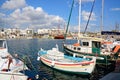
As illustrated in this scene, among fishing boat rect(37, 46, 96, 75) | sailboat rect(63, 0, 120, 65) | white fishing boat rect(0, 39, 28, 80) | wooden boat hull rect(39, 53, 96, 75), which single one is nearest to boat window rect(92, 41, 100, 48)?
sailboat rect(63, 0, 120, 65)

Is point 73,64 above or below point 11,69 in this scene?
below

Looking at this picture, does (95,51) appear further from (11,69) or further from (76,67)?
(11,69)

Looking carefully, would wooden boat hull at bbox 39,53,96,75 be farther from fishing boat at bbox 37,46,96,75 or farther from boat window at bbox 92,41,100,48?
boat window at bbox 92,41,100,48

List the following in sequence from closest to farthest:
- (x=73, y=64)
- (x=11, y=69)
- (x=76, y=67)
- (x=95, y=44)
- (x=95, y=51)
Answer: (x=11, y=69)
(x=76, y=67)
(x=73, y=64)
(x=95, y=51)
(x=95, y=44)

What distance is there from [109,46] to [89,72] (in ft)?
47.3

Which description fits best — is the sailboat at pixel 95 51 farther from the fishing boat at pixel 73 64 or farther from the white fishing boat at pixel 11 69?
the white fishing boat at pixel 11 69

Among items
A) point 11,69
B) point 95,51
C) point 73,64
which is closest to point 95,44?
point 95,51

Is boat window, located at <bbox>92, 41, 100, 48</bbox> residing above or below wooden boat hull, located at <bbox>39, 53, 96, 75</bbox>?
above

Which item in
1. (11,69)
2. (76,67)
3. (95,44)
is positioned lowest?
(76,67)

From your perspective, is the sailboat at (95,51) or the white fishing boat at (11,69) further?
the sailboat at (95,51)

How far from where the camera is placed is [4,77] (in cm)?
1798

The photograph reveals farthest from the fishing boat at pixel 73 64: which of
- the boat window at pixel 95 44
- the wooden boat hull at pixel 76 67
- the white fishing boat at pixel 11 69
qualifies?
the white fishing boat at pixel 11 69

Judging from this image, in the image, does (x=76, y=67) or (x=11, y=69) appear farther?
(x=76, y=67)

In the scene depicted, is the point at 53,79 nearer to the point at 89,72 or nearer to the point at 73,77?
the point at 73,77
